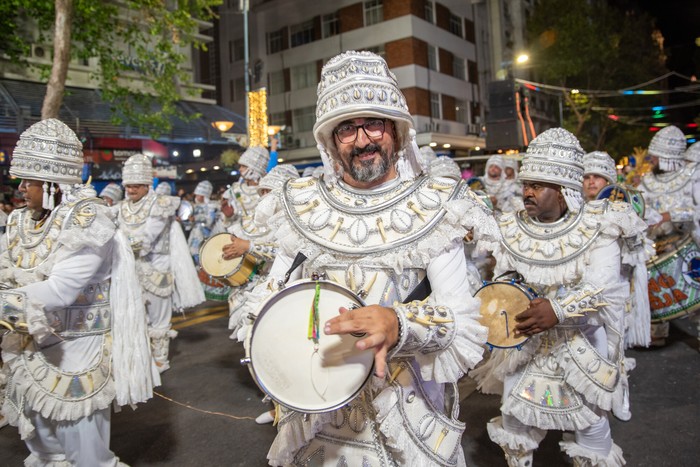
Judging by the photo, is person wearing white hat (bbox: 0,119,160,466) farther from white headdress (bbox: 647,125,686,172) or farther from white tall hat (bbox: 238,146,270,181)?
white headdress (bbox: 647,125,686,172)

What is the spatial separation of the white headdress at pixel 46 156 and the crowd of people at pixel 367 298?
0.4 inches

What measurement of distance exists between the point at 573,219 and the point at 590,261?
0.33 metres

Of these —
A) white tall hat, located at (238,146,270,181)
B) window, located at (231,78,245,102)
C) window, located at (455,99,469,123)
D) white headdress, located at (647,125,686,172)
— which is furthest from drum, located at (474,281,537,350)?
window, located at (231,78,245,102)

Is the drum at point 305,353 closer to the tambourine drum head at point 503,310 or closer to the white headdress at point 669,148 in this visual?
the tambourine drum head at point 503,310

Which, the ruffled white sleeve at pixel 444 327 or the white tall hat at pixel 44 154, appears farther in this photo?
the white tall hat at pixel 44 154

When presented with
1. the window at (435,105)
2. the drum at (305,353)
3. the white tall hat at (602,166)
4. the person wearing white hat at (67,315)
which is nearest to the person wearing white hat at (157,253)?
the person wearing white hat at (67,315)

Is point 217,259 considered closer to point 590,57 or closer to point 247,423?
point 247,423

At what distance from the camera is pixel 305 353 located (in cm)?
204

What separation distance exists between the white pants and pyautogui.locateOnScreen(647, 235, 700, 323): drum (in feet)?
21.3

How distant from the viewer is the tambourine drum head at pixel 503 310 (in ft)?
11.5

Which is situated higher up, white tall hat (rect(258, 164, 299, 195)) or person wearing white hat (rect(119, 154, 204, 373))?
white tall hat (rect(258, 164, 299, 195))

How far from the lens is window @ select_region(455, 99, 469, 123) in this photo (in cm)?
3269

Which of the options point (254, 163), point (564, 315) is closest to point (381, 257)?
point (564, 315)

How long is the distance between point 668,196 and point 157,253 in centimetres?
679
